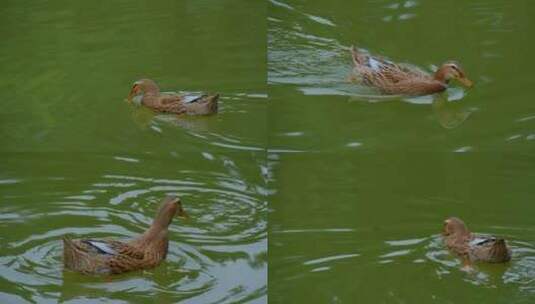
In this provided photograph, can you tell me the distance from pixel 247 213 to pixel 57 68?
7.61 ft

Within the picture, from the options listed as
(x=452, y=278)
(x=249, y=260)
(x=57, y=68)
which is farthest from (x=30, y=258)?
(x=57, y=68)

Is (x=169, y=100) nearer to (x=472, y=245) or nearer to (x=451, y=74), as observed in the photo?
(x=451, y=74)

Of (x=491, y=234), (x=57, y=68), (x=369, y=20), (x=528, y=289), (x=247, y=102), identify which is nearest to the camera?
(x=528, y=289)

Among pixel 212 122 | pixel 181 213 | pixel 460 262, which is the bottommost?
pixel 460 262

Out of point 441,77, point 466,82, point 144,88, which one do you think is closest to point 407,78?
point 441,77

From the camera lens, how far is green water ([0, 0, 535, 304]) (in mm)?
5535

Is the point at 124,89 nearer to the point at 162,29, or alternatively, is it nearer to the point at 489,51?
the point at 162,29

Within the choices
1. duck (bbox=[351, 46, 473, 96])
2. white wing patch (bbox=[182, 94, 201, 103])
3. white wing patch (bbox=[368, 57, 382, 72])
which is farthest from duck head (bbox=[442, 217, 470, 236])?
white wing patch (bbox=[182, 94, 201, 103])

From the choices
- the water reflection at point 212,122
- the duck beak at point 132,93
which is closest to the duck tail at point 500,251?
the water reflection at point 212,122

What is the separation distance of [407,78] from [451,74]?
26 cm

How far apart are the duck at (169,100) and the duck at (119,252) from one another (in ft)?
5.04

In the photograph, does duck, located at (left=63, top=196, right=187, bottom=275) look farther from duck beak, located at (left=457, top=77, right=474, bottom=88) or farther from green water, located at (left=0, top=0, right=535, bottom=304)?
duck beak, located at (left=457, top=77, right=474, bottom=88)

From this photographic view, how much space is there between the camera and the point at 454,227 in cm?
572

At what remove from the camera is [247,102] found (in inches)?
285
